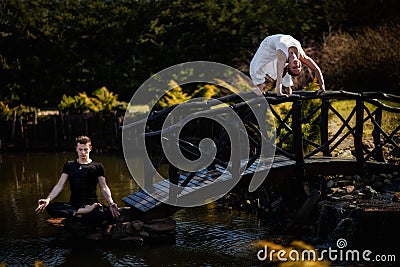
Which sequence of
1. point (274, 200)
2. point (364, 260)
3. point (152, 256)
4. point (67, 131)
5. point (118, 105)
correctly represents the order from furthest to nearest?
point (118, 105) → point (67, 131) → point (274, 200) → point (152, 256) → point (364, 260)

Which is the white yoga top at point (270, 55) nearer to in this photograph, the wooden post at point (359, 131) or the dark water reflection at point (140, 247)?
the wooden post at point (359, 131)

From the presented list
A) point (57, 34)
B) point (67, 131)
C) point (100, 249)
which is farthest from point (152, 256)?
point (57, 34)

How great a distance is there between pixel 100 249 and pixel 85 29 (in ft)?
58.6

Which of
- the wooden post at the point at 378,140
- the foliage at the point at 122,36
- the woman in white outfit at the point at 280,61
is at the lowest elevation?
the wooden post at the point at 378,140

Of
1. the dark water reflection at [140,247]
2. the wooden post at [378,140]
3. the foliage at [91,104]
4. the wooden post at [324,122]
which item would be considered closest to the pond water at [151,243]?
the dark water reflection at [140,247]

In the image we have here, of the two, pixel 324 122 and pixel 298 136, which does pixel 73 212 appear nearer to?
pixel 298 136

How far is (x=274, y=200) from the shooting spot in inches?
497

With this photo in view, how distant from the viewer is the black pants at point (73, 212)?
1041 centimetres

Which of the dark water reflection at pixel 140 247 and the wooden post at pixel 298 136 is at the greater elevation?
the wooden post at pixel 298 136

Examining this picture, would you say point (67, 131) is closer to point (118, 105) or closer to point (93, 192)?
point (118, 105)

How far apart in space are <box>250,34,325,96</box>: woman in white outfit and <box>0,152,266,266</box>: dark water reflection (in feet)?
7.17

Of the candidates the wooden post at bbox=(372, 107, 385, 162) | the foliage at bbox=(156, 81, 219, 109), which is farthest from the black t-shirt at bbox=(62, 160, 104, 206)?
the foliage at bbox=(156, 81, 219, 109)

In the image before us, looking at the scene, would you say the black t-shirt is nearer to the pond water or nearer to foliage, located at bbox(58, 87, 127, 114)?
the pond water

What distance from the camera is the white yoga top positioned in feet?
34.9
